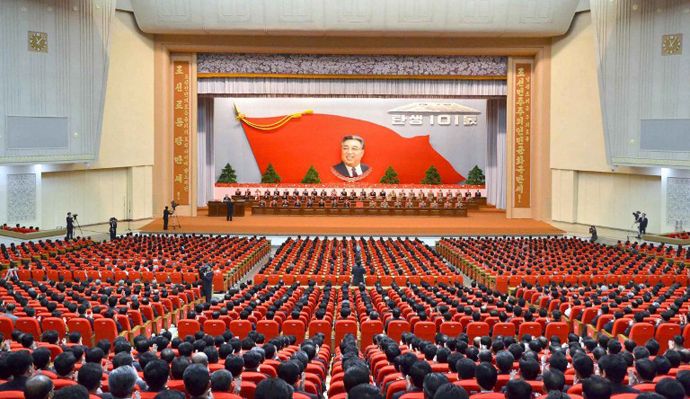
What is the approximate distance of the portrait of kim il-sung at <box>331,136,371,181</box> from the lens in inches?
1438

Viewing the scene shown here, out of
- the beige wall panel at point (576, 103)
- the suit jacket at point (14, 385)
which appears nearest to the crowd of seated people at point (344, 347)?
the suit jacket at point (14, 385)

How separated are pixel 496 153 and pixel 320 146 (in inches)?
374

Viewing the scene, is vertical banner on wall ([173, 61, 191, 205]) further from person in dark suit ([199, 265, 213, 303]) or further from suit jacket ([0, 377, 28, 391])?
suit jacket ([0, 377, 28, 391])

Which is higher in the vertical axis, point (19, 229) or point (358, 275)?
point (19, 229)

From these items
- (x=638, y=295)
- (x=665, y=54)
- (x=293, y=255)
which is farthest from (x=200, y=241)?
(x=665, y=54)

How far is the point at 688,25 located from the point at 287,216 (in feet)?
57.7

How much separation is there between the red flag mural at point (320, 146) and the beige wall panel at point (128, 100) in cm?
790

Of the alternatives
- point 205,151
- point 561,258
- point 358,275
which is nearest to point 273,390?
point 358,275

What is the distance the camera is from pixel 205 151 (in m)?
35.6

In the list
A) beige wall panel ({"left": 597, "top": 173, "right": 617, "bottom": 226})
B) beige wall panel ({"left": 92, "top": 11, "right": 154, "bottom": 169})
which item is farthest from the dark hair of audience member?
beige wall panel ({"left": 597, "top": 173, "right": 617, "bottom": 226})

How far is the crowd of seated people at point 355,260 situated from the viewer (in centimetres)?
1661

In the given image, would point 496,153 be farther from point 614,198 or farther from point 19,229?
point 19,229

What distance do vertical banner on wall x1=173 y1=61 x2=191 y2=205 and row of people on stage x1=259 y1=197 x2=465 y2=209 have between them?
363cm

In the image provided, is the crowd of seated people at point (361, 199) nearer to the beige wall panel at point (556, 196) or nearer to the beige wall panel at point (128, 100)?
the beige wall panel at point (556, 196)
